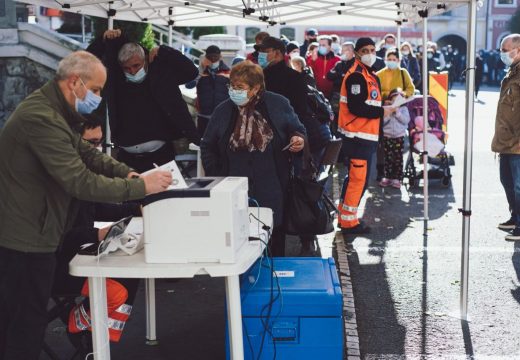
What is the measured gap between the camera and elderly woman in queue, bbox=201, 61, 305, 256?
6.34 meters

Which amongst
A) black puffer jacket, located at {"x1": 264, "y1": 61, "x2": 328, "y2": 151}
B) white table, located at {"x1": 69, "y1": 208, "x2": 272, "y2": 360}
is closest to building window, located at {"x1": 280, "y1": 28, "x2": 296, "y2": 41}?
black puffer jacket, located at {"x1": 264, "y1": 61, "x2": 328, "y2": 151}

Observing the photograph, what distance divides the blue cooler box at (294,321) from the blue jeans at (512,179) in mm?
4852

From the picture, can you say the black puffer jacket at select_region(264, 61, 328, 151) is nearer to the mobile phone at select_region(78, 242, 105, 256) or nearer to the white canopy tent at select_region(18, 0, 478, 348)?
the white canopy tent at select_region(18, 0, 478, 348)

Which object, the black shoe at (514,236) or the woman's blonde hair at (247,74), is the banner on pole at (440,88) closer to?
the black shoe at (514,236)

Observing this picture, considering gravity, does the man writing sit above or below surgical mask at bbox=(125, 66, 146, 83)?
below

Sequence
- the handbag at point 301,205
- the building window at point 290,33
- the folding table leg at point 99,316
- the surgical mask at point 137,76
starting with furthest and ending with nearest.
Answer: the building window at point 290,33 < the surgical mask at point 137,76 < the handbag at point 301,205 < the folding table leg at point 99,316

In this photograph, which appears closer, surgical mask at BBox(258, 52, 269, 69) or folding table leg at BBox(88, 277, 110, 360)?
folding table leg at BBox(88, 277, 110, 360)

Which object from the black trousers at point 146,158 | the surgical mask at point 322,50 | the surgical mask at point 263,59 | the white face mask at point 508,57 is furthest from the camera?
the surgical mask at point 322,50

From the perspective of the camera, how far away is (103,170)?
16.2 ft

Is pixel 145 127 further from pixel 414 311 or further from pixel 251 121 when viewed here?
pixel 414 311

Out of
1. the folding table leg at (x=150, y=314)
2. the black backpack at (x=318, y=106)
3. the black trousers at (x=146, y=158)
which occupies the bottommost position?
the folding table leg at (x=150, y=314)

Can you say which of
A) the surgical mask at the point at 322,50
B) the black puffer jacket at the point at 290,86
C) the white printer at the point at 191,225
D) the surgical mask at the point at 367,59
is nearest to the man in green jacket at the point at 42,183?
the white printer at the point at 191,225

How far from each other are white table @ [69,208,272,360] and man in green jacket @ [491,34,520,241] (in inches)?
202

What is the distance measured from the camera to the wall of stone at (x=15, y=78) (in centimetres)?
A: 1318
